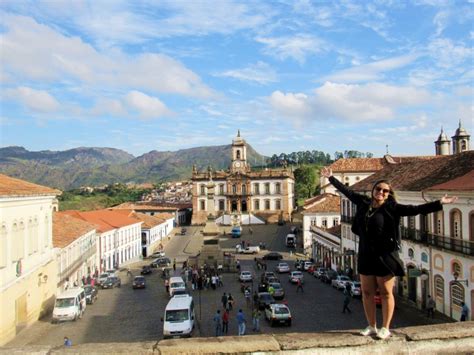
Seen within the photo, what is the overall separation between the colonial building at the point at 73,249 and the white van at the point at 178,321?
13911 millimetres

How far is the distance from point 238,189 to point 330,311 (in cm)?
6126

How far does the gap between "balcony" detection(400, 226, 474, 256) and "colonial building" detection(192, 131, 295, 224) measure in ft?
186

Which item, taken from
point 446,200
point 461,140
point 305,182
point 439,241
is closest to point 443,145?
point 461,140

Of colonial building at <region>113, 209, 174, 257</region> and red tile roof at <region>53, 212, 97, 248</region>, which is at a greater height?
red tile roof at <region>53, 212, 97, 248</region>

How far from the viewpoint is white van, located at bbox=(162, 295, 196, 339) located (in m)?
19.3

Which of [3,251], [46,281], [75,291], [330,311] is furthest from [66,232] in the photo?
[330,311]

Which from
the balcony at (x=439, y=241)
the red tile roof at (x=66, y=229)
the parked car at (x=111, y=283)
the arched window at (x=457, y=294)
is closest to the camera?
the balcony at (x=439, y=241)

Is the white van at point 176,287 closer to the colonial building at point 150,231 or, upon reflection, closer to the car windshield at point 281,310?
the car windshield at point 281,310

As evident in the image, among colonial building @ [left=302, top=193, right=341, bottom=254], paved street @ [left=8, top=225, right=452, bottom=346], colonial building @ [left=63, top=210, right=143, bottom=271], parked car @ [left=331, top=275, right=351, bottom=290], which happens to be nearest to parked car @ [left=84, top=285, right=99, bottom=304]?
paved street @ [left=8, top=225, right=452, bottom=346]

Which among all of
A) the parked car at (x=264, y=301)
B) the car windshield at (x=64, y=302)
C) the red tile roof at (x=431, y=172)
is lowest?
the parked car at (x=264, y=301)

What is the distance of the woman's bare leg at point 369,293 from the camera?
17.6ft

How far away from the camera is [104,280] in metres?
36.1

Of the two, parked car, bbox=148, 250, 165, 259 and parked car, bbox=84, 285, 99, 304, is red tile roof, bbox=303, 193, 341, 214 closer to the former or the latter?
parked car, bbox=148, 250, 165, 259

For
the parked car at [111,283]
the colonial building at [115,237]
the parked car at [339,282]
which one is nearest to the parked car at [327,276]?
the parked car at [339,282]
